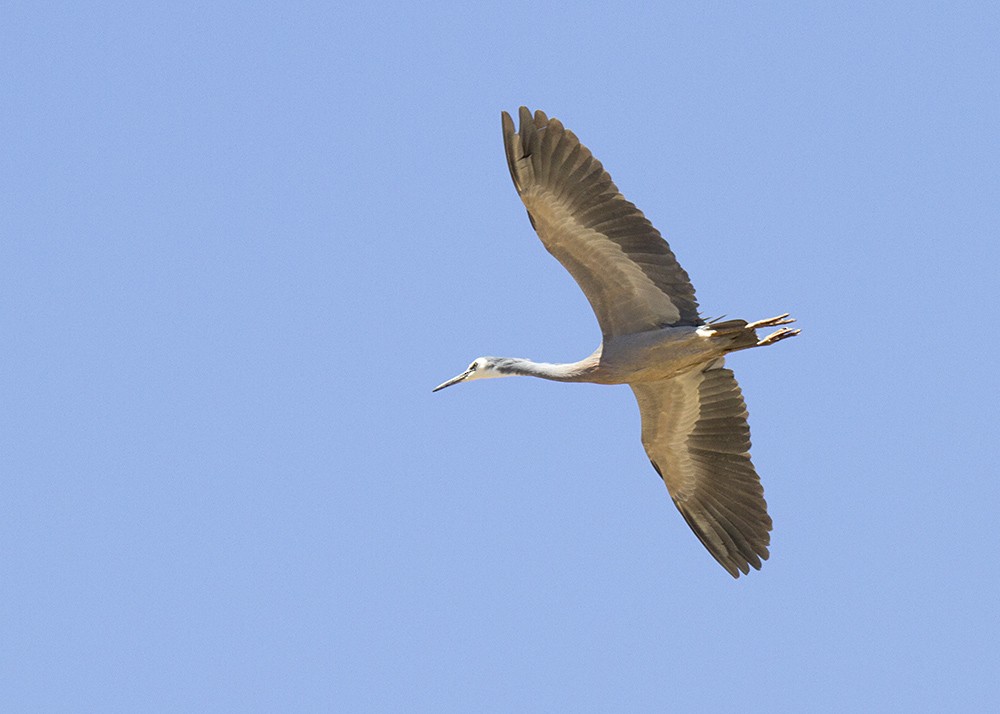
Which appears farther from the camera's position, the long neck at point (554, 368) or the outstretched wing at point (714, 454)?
the outstretched wing at point (714, 454)

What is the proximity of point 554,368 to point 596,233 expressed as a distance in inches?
55.7

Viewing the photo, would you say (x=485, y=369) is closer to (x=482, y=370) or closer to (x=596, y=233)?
(x=482, y=370)

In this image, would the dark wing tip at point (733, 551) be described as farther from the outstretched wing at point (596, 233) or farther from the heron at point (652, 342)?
the outstretched wing at point (596, 233)

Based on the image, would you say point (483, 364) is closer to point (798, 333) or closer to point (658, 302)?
point (658, 302)

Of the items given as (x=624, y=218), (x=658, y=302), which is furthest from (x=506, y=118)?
(x=658, y=302)

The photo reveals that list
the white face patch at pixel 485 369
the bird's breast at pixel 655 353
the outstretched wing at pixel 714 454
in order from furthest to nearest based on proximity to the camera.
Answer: the outstretched wing at pixel 714 454 → the white face patch at pixel 485 369 → the bird's breast at pixel 655 353

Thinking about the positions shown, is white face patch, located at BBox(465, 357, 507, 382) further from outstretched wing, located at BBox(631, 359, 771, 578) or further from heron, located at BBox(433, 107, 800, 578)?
outstretched wing, located at BBox(631, 359, 771, 578)

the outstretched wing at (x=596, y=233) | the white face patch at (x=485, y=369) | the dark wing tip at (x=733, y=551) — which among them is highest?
the outstretched wing at (x=596, y=233)

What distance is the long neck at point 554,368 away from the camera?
13719 mm

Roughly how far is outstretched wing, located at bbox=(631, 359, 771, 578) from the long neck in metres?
0.96

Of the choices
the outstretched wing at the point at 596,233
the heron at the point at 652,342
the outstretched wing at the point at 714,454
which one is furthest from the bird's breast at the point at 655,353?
the outstretched wing at the point at 714,454

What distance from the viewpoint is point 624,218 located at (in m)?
13.2

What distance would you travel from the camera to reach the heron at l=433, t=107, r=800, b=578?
42.6 feet

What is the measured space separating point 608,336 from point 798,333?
67.4 inches
